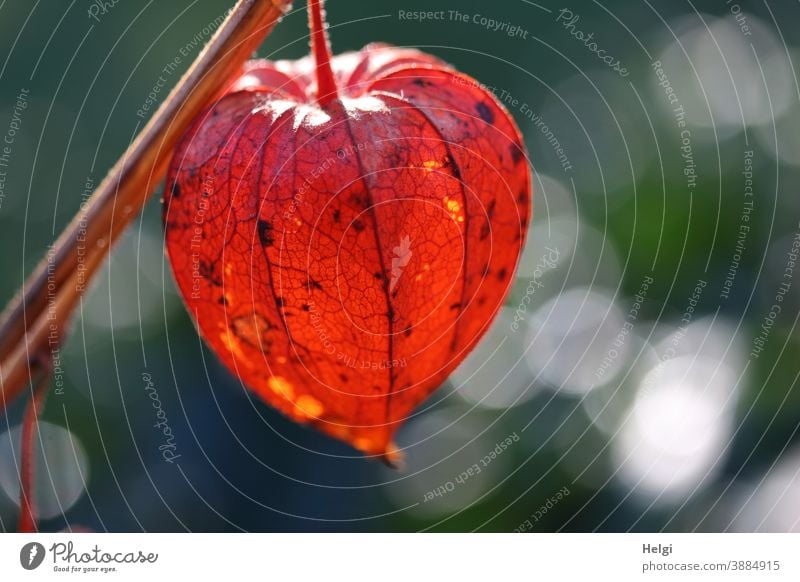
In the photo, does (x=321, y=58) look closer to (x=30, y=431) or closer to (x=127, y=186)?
(x=127, y=186)

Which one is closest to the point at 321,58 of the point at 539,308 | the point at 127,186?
the point at 127,186

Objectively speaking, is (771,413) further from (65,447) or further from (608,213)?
(65,447)

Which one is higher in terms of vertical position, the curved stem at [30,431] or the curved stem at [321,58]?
the curved stem at [321,58]

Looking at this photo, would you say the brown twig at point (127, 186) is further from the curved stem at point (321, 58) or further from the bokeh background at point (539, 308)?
the bokeh background at point (539, 308)

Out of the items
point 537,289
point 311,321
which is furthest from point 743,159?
point 311,321

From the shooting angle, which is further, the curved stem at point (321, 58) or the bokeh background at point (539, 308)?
the bokeh background at point (539, 308)

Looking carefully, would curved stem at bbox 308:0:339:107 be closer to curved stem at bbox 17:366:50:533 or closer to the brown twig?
the brown twig

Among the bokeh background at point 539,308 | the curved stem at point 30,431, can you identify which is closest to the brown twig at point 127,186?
the curved stem at point 30,431
